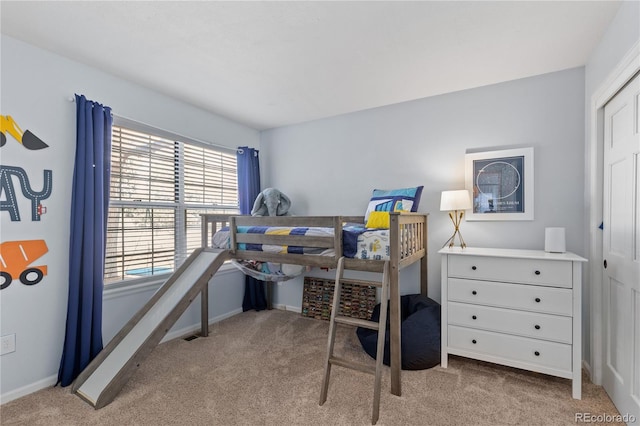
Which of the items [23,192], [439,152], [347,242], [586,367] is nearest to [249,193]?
[347,242]

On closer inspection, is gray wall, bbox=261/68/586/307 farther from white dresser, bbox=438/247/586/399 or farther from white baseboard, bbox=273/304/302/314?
white dresser, bbox=438/247/586/399

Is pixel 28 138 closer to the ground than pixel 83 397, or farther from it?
farther from it

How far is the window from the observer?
259 centimetres

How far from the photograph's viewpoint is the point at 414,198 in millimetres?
2781

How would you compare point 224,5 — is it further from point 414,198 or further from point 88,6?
point 414,198

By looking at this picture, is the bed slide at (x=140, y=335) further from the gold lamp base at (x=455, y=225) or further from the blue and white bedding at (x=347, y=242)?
the gold lamp base at (x=455, y=225)

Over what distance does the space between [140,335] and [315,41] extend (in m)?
2.45

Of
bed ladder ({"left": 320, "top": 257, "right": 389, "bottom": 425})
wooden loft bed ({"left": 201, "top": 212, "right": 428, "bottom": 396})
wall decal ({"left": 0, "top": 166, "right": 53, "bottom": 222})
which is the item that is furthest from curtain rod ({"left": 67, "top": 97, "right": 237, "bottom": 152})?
bed ladder ({"left": 320, "top": 257, "right": 389, "bottom": 425})

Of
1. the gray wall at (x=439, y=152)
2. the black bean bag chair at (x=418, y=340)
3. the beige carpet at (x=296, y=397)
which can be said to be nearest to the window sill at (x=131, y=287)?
the beige carpet at (x=296, y=397)

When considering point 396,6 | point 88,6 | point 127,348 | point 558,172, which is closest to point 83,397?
point 127,348

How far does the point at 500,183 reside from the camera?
8.65 ft

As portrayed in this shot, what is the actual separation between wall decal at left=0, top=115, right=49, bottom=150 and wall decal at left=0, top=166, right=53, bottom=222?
174 mm

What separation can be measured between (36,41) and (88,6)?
0.72 metres

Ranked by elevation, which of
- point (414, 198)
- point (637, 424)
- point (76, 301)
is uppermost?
point (414, 198)
